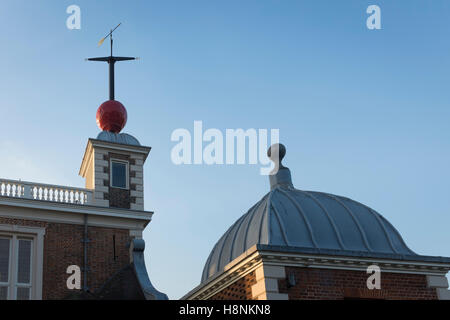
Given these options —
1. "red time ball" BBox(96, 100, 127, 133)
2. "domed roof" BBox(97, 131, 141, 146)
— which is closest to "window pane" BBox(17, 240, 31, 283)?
"domed roof" BBox(97, 131, 141, 146)

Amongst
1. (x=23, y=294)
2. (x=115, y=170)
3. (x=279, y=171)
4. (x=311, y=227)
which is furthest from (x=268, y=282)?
(x=115, y=170)

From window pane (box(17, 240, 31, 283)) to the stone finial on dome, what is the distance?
7.87 metres

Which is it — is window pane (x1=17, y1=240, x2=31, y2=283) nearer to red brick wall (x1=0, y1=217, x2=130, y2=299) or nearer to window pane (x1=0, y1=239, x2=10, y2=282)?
window pane (x1=0, y1=239, x2=10, y2=282)

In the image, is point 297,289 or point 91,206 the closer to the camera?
point 297,289

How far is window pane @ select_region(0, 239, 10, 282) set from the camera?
1861cm

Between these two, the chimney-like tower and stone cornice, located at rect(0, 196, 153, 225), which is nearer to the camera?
stone cornice, located at rect(0, 196, 153, 225)

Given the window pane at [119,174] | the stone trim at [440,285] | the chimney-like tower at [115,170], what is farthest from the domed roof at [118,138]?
the stone trim at [440,285]

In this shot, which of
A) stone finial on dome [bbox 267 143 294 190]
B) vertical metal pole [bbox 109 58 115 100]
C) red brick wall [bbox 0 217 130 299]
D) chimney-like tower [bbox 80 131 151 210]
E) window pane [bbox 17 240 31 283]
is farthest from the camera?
vertical metal pole [bbox 109 58 115 100]

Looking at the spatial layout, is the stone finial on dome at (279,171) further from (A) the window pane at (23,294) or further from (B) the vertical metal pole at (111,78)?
(A) the window pane at (23,294)

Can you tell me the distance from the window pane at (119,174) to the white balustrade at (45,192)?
3.16 ft

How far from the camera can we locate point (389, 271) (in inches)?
704
